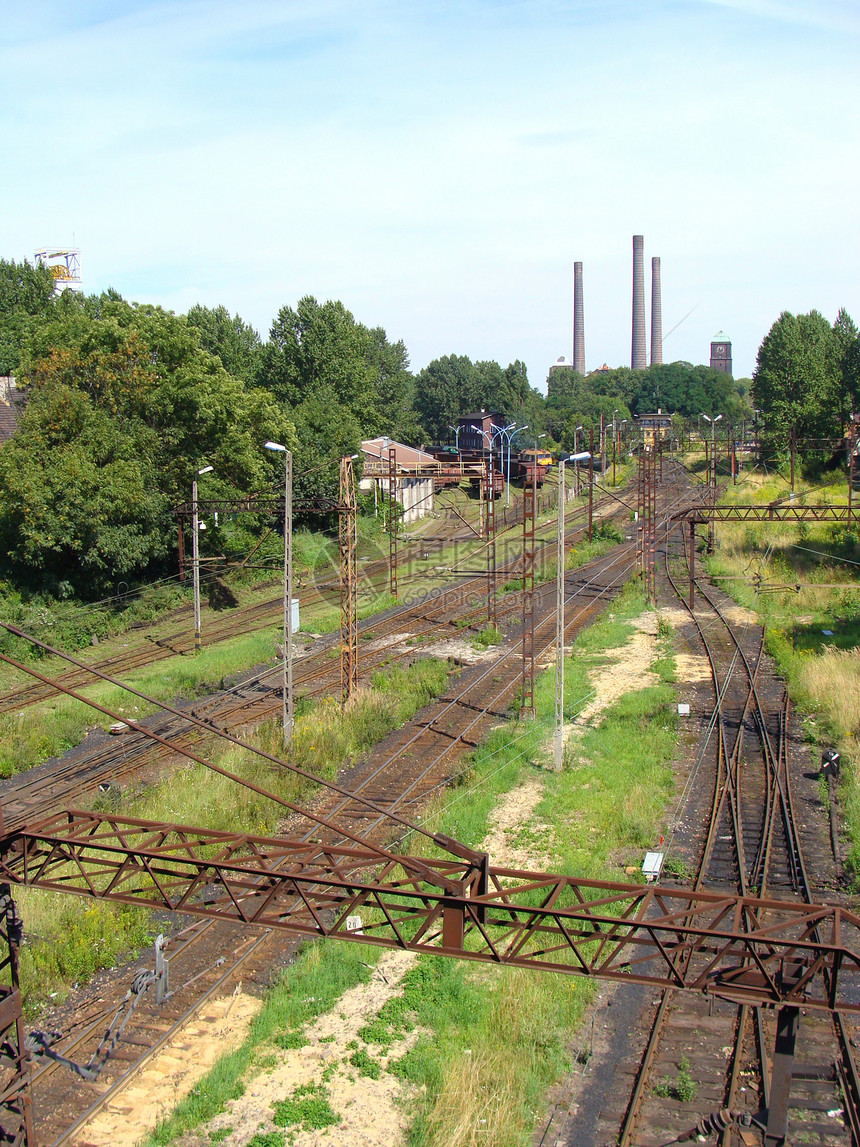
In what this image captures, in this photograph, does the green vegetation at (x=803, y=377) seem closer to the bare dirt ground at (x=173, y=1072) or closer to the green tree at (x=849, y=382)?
the green tree at (x=849, y=382)

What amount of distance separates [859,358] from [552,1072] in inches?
1856

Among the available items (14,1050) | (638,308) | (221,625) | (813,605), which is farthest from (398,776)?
(638,308)

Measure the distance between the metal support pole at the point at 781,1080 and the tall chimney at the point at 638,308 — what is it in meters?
96.4

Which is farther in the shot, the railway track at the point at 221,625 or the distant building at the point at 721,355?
the distant building at the point at 721,355

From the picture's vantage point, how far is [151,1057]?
9438mm

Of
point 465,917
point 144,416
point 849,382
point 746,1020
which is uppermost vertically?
point 849,382

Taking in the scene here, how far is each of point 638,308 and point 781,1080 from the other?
99.4 m

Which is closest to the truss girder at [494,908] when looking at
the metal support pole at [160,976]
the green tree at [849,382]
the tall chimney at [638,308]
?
the metal support pole at [160,976]

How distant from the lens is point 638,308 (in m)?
99.4

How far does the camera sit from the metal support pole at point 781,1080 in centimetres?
780

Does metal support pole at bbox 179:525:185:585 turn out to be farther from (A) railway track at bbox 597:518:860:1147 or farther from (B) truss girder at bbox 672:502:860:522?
(B) truss girder at bbox 672:502:860:522

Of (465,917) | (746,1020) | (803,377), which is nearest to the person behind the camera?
(465,917)

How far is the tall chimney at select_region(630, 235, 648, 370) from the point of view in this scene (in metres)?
95.7

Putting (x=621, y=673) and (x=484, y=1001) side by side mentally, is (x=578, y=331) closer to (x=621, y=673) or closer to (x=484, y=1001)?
(x=621, y=673)
